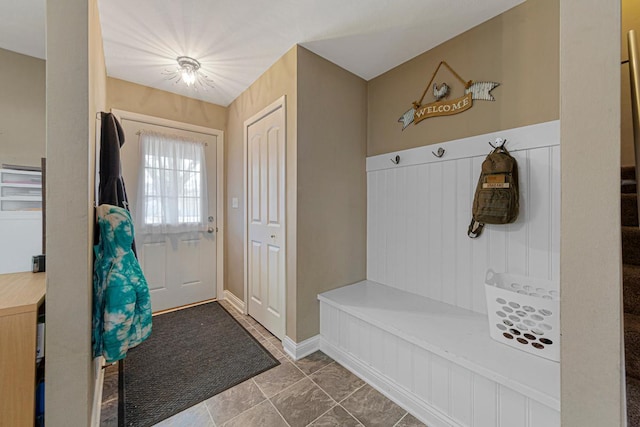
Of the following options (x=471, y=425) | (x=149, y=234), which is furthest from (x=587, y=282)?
(x=149, y=234)

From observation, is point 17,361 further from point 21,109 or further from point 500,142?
point 500,142

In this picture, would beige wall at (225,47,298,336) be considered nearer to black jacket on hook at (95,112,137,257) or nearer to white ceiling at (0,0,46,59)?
black jacket on hook at (95,112,137,257)

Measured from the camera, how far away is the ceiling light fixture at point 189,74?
2.20 m

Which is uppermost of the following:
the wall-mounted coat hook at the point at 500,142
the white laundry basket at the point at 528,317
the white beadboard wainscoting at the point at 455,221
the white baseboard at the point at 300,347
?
the wall-mounted coat hook at the point at 500,142

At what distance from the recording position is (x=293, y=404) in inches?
60.6

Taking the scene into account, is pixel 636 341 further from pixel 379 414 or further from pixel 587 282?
pixel 379 414

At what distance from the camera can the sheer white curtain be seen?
104 inches

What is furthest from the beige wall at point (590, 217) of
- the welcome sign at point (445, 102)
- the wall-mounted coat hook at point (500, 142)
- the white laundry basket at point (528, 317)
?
the welcome sign at point (445, 102)

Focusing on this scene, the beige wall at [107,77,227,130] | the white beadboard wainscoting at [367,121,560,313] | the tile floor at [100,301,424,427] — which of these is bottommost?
the tile floor at [100,301,424,427]

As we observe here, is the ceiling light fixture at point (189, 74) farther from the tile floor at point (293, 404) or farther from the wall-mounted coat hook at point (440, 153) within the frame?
the tile floor at point (293, 404)

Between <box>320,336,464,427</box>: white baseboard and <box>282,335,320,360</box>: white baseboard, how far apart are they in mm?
86

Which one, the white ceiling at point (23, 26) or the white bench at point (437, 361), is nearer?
the white bench at point (437, 361)

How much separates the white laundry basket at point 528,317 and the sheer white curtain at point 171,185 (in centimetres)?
291

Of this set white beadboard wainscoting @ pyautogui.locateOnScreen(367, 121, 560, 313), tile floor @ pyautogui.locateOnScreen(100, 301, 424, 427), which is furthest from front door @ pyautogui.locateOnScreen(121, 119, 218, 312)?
white beadboard wainscoting @ pyautogui.locateOnScreen(367, 121, 560, 313)
